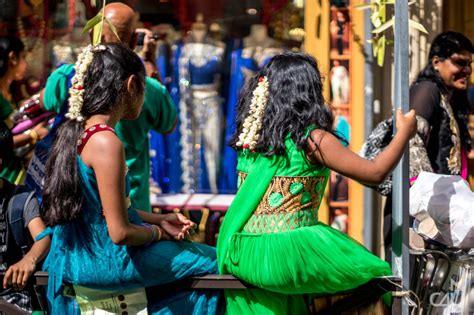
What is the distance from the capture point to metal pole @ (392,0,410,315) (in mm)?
3502

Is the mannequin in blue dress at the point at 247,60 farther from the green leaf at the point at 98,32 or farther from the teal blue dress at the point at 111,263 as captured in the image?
the teal blue dress at the point at 111,263

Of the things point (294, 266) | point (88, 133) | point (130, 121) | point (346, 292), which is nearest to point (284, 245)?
point (294, 266)

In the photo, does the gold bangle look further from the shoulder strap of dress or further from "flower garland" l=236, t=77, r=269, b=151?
"flower garland" l=236, t=77, r=269, b=151

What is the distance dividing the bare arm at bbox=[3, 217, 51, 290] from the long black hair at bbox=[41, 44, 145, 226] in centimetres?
26

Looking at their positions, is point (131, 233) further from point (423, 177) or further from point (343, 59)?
point (343, 59)

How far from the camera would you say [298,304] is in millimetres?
3510

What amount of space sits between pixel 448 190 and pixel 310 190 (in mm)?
709

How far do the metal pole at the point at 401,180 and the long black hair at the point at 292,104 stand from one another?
0.28 meters

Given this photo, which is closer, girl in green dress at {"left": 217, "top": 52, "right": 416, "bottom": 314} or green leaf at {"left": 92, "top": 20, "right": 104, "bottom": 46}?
girl in green dress at {"left": 217, "top": 52, "right": 416, "bottom": 314}

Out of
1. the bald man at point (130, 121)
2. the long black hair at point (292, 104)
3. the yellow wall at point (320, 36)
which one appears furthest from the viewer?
the yellow wall at point (320, 36)

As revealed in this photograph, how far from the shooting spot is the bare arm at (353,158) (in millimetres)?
3344

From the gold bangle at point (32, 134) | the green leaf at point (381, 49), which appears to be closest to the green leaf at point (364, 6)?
the green leaf at point (381, 49)

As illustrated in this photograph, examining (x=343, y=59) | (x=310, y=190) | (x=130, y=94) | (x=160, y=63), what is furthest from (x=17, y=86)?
(x=310, y=190)

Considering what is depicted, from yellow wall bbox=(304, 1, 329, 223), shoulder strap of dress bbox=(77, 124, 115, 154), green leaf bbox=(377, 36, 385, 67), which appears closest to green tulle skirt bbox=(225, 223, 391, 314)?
shoulder strap of dress bbox=(77, 124, 115, 154)
